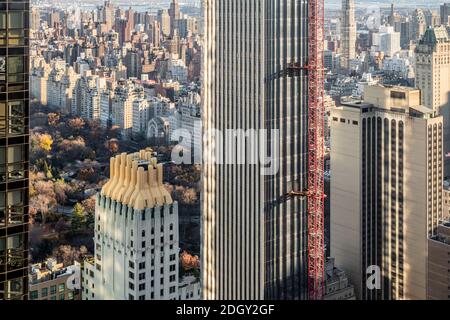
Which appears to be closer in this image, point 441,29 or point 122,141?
point 122,141

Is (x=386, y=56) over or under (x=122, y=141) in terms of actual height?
over

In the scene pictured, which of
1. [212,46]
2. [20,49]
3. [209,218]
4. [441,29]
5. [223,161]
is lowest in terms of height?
[209,218]

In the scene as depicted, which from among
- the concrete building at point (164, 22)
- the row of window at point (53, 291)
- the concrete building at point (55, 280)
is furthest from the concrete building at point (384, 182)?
the row of window at point (53, 291)

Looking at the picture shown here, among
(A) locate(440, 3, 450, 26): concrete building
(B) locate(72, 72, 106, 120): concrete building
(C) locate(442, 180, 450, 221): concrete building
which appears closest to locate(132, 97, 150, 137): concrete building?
(B) locate(72, 72, 106, 120): concrete building

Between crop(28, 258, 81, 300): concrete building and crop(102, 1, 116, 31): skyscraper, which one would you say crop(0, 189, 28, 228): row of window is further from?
crop(102, 1, 116, 31): skyscraper

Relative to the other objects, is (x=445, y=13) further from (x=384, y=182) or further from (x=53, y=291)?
(x=53, y=291)

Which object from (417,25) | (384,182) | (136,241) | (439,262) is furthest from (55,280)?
(417,25)

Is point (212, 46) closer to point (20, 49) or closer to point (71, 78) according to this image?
point (71, 78)

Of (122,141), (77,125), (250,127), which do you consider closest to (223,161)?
(250,127)
